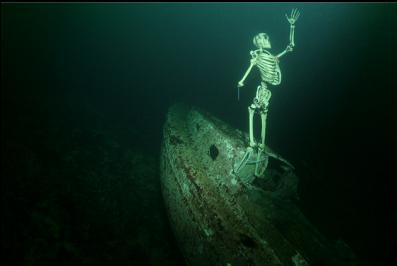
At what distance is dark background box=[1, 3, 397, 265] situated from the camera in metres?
5.12

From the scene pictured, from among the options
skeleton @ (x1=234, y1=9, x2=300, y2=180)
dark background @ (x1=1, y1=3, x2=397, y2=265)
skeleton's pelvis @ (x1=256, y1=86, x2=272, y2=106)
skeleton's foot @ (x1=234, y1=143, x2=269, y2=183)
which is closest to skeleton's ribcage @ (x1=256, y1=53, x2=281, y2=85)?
skeleton @ (x1=234, y1=9, x2=300, y2=180)

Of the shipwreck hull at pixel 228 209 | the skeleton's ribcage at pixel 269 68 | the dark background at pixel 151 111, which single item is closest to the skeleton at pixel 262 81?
the skeleton's ribcage at pixel 269 68

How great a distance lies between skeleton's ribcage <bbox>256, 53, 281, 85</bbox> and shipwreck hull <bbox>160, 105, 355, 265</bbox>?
1.16 m

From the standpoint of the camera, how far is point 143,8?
1644 centimetres

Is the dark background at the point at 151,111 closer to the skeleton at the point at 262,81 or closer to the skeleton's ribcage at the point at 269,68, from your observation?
the skeleton at the point at 262,81

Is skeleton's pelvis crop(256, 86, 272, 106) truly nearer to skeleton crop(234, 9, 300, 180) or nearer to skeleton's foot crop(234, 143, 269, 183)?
skeleton crop(234, 9, 300, 180)

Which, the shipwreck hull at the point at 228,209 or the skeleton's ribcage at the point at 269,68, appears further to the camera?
the skeleton's ribcage at the point at 269,68

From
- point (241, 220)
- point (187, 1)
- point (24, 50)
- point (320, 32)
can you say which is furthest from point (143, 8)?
point (241, 220)

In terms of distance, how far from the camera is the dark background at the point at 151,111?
512cm

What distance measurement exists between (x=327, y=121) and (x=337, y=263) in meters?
7.31

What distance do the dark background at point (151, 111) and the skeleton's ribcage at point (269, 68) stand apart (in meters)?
3.55

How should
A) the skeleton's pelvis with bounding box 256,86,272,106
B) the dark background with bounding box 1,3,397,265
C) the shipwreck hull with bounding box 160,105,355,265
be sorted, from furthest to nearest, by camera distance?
the dark background with bounding box 1,3,397,265 → the skeleton's pelvis with bounding box 256,86,272,106 → the shipwreck hull with bounding box 160,105,355,265

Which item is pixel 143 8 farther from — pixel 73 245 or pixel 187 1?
pixel 73 245

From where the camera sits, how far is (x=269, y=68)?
3836mm
